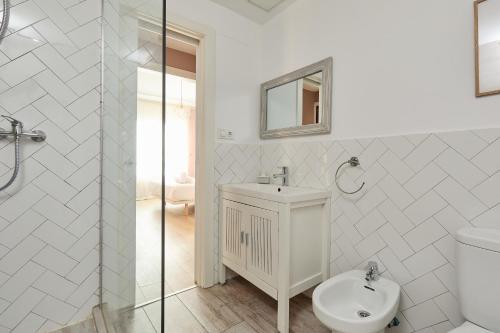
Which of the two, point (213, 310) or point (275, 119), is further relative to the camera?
point (275, 119)

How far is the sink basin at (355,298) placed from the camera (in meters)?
1.02

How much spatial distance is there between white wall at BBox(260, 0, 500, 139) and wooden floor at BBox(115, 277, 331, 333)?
4.28 ft

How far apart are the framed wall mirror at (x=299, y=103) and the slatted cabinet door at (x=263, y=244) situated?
76 cm

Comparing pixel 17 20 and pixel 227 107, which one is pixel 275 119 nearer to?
pixel 227 107

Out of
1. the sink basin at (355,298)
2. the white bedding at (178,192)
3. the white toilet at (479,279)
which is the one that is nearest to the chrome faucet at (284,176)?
the sink basin at (355,298)

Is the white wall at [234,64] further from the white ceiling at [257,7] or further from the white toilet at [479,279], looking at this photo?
the white toilet at [479,279]

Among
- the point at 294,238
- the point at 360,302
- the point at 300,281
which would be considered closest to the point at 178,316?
the point at 300,281

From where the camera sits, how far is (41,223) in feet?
4.36

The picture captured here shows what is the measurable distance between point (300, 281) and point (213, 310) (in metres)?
0.68

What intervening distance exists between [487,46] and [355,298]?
4.64ft

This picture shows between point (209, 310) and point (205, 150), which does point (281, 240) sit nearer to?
point (209, 310)

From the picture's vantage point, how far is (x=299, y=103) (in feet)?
6.20

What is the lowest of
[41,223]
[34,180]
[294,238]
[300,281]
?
[300,281]

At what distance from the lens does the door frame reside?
6.17 feet
